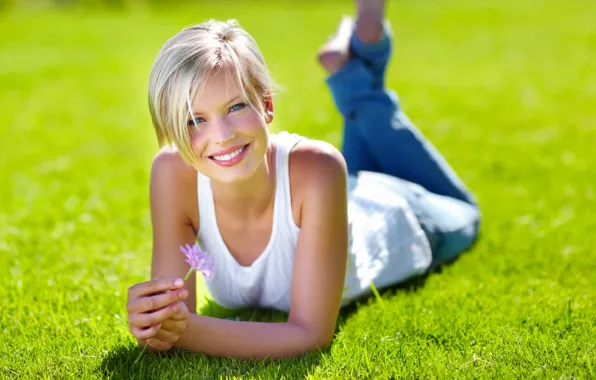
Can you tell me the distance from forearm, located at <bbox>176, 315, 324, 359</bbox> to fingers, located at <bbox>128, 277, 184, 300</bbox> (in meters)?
0.31

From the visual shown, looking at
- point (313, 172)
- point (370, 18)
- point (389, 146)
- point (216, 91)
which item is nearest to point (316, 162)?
point (313, 172)

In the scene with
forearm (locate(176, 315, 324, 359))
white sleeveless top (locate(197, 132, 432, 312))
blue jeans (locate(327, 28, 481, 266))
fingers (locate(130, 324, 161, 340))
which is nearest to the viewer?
fingers (locate(130, 324, 161, 340))

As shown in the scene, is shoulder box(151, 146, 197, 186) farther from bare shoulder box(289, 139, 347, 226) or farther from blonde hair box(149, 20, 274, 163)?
bare shoulder box(289, 139, 347, 226)

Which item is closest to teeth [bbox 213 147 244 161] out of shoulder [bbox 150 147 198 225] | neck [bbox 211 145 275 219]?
neck [bbox 211 145 275 219]

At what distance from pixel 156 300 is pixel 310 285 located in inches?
23.6

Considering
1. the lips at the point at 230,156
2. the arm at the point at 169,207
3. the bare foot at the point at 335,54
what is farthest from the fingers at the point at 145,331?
the bare foot at the point at 335,54

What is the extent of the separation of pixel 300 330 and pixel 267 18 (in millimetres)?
15213

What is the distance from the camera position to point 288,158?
288cm

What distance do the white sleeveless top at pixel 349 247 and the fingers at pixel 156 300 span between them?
62cm

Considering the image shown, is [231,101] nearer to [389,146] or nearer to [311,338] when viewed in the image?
[311,338]

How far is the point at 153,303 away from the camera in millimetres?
2404

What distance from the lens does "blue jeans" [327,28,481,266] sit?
3873mm

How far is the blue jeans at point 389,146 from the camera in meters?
3.87

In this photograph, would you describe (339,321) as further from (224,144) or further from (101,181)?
(101,181)
